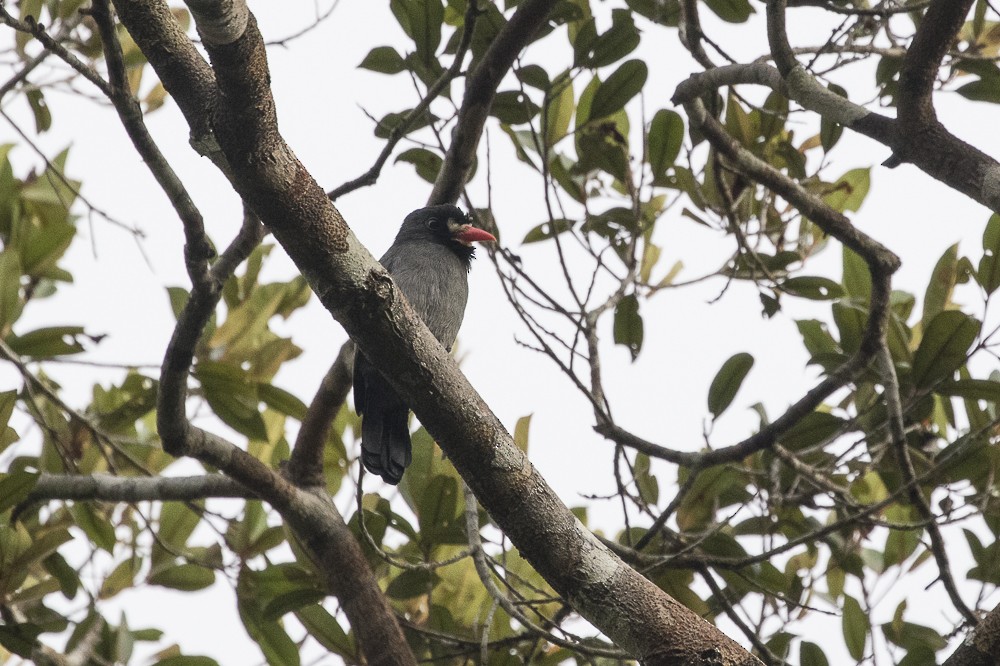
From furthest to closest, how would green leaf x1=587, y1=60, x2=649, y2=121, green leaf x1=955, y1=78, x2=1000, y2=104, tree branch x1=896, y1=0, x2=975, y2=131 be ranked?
green leaf x1=587, y1=60, x2=649, y2=121
green leaf x1=955, y1=78, x2=1000, y2=104
tree branch x1=896, y1=0, x2=975, y2=131

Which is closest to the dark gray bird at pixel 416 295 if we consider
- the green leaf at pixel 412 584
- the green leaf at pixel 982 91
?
the green leaf at pixel 412 584

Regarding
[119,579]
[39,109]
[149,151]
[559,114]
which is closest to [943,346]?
[559,114]

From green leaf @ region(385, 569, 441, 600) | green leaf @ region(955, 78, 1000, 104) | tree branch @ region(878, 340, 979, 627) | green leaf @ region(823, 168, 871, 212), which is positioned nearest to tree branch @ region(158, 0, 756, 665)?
tree branch @ region(878, 340, 979, 627)

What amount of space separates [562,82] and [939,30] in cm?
178

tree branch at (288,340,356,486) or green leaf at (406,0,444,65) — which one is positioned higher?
green leaf at (406,0,444,65)

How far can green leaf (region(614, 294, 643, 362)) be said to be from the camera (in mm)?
4074

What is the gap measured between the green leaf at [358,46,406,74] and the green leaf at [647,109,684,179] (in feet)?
3.35

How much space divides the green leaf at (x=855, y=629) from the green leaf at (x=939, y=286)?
3.70 ft

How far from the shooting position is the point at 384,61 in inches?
150

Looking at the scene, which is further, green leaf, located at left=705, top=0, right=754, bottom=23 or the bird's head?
the bird's head

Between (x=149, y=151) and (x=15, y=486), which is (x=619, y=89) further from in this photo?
(x=15, y=486)

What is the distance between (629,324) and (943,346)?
1170 millimetres

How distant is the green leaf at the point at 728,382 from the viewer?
3.87 meters

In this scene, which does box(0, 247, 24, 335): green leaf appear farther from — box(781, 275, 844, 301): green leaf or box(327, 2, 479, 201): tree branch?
box(781, 275, 844, 301): green leaf
